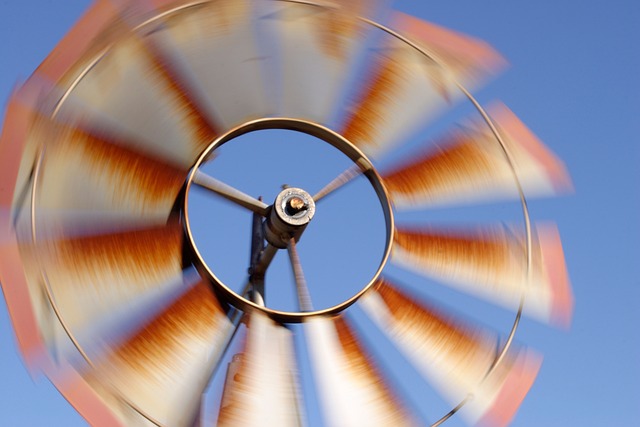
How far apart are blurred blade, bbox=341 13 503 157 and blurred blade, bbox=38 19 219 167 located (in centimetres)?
105

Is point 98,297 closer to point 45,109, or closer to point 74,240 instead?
point 74,240

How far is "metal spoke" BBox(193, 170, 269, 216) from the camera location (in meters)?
5.27

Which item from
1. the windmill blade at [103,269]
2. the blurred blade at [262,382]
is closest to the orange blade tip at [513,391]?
the blurred blade at [262,382]

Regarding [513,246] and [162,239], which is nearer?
[162,239]

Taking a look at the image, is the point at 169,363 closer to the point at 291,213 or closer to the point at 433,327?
Result: the point at 291,213

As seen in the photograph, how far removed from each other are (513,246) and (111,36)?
8.97ft

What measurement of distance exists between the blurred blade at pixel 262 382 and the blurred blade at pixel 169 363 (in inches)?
5.6

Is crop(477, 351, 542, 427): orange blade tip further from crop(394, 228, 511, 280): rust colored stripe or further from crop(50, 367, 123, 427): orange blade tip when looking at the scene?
crop(50, 367, 123, 427): orange blade tip

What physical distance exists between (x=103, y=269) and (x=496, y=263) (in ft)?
8.02

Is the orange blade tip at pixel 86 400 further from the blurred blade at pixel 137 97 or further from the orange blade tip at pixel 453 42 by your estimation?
the orange blade tip at pixel 453 42

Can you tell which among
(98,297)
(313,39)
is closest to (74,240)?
(98,297)

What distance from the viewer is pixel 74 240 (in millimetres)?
4539

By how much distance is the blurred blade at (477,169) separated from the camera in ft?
18.6

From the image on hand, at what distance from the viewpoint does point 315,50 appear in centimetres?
550
